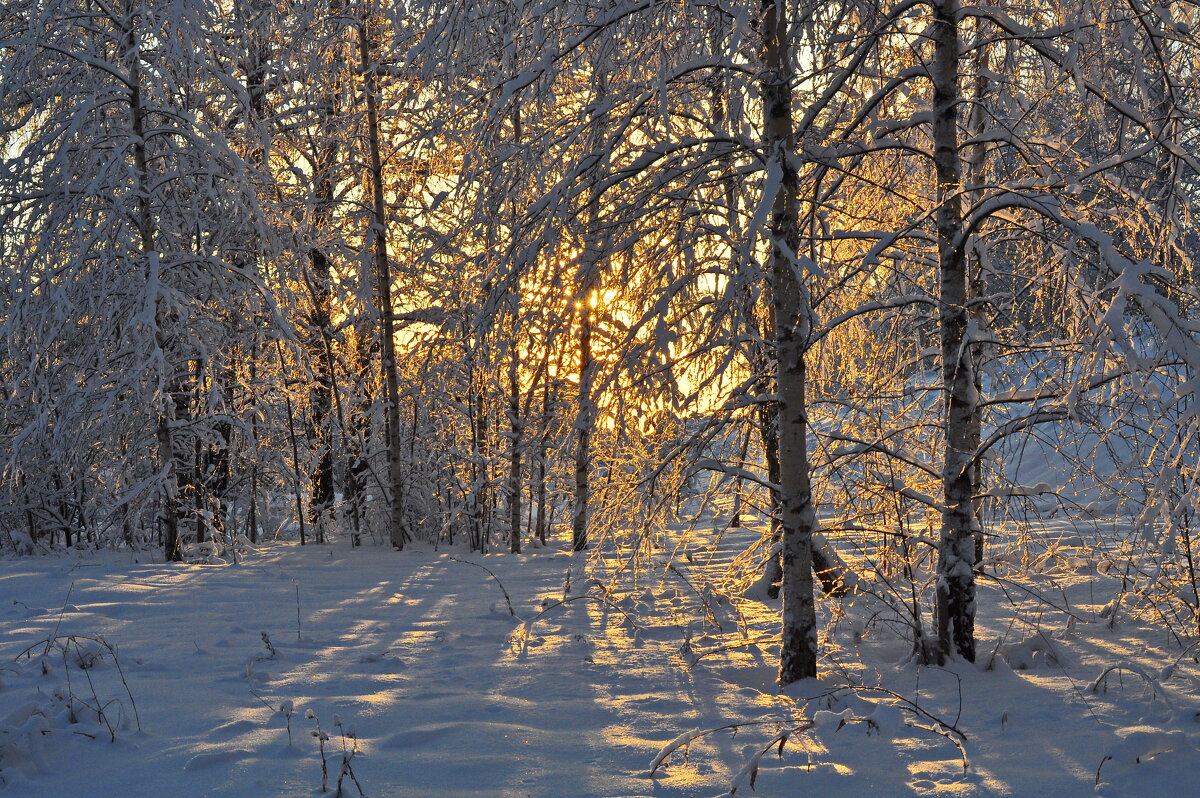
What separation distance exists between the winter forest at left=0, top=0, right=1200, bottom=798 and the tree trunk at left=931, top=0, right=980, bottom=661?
3 centimetres

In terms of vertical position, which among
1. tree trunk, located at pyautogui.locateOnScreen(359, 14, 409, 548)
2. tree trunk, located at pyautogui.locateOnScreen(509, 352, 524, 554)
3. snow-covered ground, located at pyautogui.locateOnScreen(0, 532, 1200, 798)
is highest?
tree trunk, located at pyautogui.locateOnScreen(359, 14, 409, 548)

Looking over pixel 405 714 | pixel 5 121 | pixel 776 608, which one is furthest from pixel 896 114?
pixel 5 121

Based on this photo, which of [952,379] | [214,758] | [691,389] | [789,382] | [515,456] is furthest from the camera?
[515,456]

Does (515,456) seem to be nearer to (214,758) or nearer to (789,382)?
(789,382)

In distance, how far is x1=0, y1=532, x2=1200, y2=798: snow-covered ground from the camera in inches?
146

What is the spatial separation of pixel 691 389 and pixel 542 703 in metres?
2.25

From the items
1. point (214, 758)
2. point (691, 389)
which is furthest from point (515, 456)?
point (214, 758)

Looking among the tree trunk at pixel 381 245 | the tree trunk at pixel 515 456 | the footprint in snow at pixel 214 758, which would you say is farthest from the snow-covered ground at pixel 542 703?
the tree trunk at pixel 515 456

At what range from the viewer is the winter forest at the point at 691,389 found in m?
4.04

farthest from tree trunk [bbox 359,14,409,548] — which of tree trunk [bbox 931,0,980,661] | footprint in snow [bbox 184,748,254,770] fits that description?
footprint in snow [bbox 184,748,254,770]

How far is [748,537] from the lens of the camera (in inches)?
578

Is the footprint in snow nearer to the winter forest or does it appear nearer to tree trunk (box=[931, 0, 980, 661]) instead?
the winter forest

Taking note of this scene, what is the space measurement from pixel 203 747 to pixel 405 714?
995 millimetres

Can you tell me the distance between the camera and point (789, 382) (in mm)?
5328
